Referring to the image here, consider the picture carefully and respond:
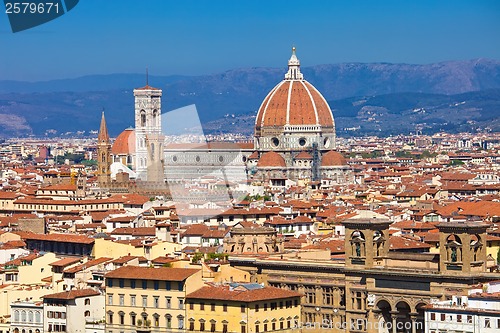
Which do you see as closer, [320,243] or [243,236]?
[243,236]

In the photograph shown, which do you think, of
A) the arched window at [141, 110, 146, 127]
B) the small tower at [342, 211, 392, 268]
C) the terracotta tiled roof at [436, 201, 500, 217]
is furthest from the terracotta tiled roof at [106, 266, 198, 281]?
the arched window at [141, 110, 146, 127]

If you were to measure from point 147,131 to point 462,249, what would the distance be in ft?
335

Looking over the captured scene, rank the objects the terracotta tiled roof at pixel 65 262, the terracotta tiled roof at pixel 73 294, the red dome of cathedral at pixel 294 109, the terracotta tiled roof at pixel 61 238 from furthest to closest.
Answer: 1. the red dome of cathedral at pixel 294 109
2. the terracotta tiled roof at pixel 61 238
3. the terracotta tiled roof at pixel 65 262
4. the terracotta tiled roof at pixel 73 294

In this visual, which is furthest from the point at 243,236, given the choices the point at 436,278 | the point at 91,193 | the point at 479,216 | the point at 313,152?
the point at 313,152

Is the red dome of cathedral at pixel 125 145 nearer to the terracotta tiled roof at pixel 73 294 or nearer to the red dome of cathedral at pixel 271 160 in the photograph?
the red dome of cathedral at pixel 271 160

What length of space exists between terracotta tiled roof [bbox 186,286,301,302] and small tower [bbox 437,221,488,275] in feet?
14.5

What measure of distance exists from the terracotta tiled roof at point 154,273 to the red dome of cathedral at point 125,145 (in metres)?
103

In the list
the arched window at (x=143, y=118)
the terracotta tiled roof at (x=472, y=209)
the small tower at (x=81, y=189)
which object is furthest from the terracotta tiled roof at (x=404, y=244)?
the arched window at (x=143, y=118)

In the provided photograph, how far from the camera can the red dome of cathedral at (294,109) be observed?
150 m

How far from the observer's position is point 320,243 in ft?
193

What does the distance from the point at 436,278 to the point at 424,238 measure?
12574 mm

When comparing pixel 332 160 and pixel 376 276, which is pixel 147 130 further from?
pixel 376 276

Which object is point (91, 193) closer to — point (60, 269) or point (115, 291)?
point (60, 269)

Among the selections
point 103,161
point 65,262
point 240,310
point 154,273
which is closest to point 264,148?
point 103,161
